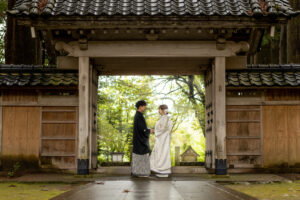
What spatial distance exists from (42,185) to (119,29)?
14.8 ft

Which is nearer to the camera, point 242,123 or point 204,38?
point 204,38

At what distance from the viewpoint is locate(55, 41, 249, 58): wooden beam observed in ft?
36.5

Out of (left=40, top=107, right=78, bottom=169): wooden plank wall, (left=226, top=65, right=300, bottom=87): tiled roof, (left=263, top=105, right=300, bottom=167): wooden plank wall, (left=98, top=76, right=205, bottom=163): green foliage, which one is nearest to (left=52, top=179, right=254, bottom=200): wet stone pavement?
(left=40, top=107, right=78, bottom=169): wooden plank wall

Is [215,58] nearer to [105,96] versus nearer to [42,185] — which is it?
[42,185]

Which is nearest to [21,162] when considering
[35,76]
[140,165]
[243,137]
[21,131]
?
[21,131]

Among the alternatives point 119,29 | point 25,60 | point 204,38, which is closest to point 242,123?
point 204,38

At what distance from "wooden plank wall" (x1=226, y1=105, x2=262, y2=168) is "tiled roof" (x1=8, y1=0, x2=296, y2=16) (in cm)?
320

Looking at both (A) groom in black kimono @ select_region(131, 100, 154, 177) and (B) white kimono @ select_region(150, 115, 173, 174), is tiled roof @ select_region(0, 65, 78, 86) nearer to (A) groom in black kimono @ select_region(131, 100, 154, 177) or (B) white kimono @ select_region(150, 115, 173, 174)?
(A) groom in black kimono @ select_region(131, 100, 154, 177)

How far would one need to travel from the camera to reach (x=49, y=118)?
12.2 m

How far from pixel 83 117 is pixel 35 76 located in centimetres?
244

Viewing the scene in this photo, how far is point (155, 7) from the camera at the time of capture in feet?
35.1

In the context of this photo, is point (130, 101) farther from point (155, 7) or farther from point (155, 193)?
point (155, 193)

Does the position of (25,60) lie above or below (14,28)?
below

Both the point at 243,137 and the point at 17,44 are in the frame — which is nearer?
the point at 243,137
